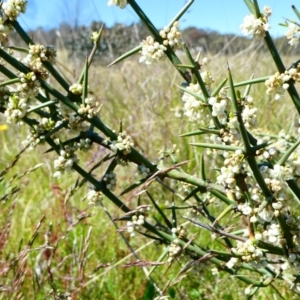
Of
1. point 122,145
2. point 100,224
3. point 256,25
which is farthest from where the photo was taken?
point 100,224

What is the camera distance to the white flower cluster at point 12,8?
0.73 metres

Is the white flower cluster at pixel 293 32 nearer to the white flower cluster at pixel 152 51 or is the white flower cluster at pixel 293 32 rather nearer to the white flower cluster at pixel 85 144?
the white flower cluster at pixel 152 51

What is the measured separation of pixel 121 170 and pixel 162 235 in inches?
59.3

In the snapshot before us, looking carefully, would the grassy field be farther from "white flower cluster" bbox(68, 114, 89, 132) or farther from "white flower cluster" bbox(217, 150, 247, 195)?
"white flower cluster" bbox(217, 150, 247, 195)

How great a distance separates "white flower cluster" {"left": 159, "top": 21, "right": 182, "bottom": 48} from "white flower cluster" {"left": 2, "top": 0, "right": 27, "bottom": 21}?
0.20m

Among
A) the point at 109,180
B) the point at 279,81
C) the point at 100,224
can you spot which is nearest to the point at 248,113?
the point at 279,81

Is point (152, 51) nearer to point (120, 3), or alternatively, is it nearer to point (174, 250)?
point (120, 3)

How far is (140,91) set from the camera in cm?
298

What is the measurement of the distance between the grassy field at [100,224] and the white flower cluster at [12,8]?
0.23m

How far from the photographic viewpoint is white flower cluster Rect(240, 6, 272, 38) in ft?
2.25

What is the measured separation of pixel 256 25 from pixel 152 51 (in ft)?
0.49

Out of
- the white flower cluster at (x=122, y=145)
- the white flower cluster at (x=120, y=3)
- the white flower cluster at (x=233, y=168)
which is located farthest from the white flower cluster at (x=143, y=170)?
the white flower cluster at (x=120, y=3)

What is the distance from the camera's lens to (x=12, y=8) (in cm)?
A: 74

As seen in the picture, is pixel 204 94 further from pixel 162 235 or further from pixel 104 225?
pixel 104 225
